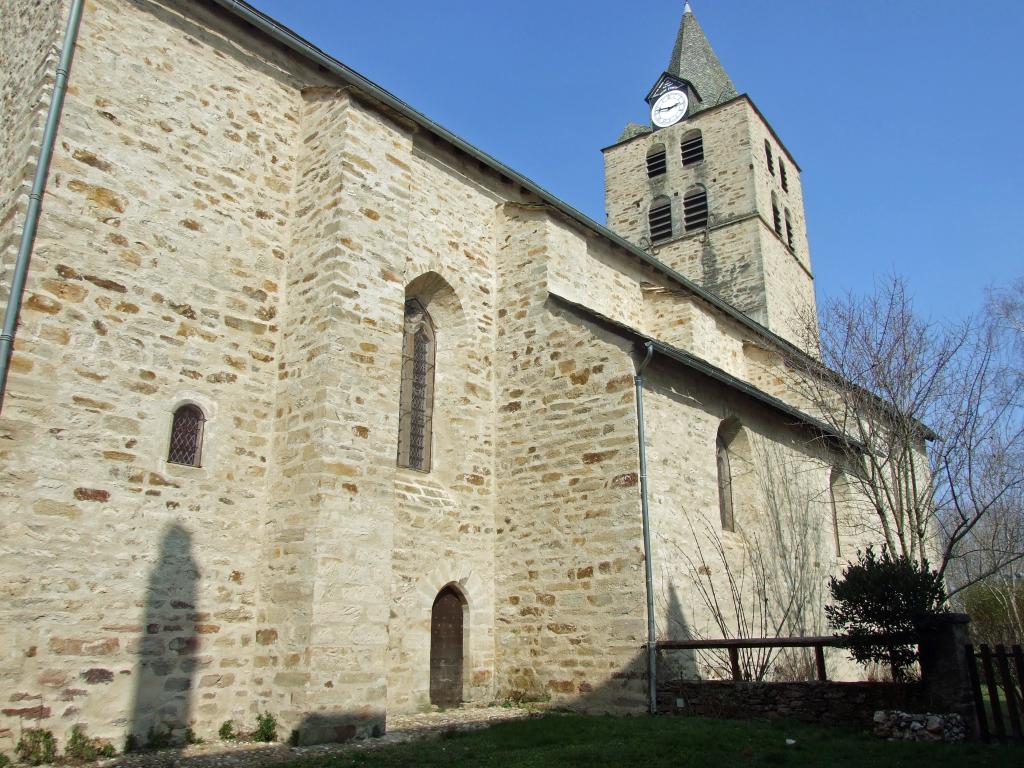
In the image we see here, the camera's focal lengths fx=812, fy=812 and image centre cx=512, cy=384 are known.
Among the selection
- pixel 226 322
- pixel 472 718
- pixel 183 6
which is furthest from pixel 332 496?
pixel 183 6

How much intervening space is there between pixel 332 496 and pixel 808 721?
516cm

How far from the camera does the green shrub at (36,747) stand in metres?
6.26

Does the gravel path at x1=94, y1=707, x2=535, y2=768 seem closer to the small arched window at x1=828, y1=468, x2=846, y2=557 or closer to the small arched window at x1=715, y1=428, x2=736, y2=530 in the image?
the small arched window at x1=715, y1=428, x2=736, y2=530

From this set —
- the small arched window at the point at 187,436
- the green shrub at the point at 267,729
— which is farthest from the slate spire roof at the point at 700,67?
the green shrub at the point at 267,729

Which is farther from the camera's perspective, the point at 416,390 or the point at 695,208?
the point at 695,208

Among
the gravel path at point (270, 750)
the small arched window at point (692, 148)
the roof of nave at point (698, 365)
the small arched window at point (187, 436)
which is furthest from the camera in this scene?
the small arched window at point (692, 148)

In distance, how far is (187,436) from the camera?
812cm

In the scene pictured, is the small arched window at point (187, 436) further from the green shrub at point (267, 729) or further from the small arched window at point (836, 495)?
the small arched window at point (836, 495)

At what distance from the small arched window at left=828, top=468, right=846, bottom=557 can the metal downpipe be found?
43.2 feet

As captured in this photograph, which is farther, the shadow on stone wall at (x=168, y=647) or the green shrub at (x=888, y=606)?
the green shrub at (x=888, y=606)

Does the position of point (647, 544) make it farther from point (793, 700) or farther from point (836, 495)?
point (836, 495)

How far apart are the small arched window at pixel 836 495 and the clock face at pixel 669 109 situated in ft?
52.4

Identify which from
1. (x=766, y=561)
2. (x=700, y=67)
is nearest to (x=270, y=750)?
(x=766, y=561)

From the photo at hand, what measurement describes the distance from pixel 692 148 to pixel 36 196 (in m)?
22.9
